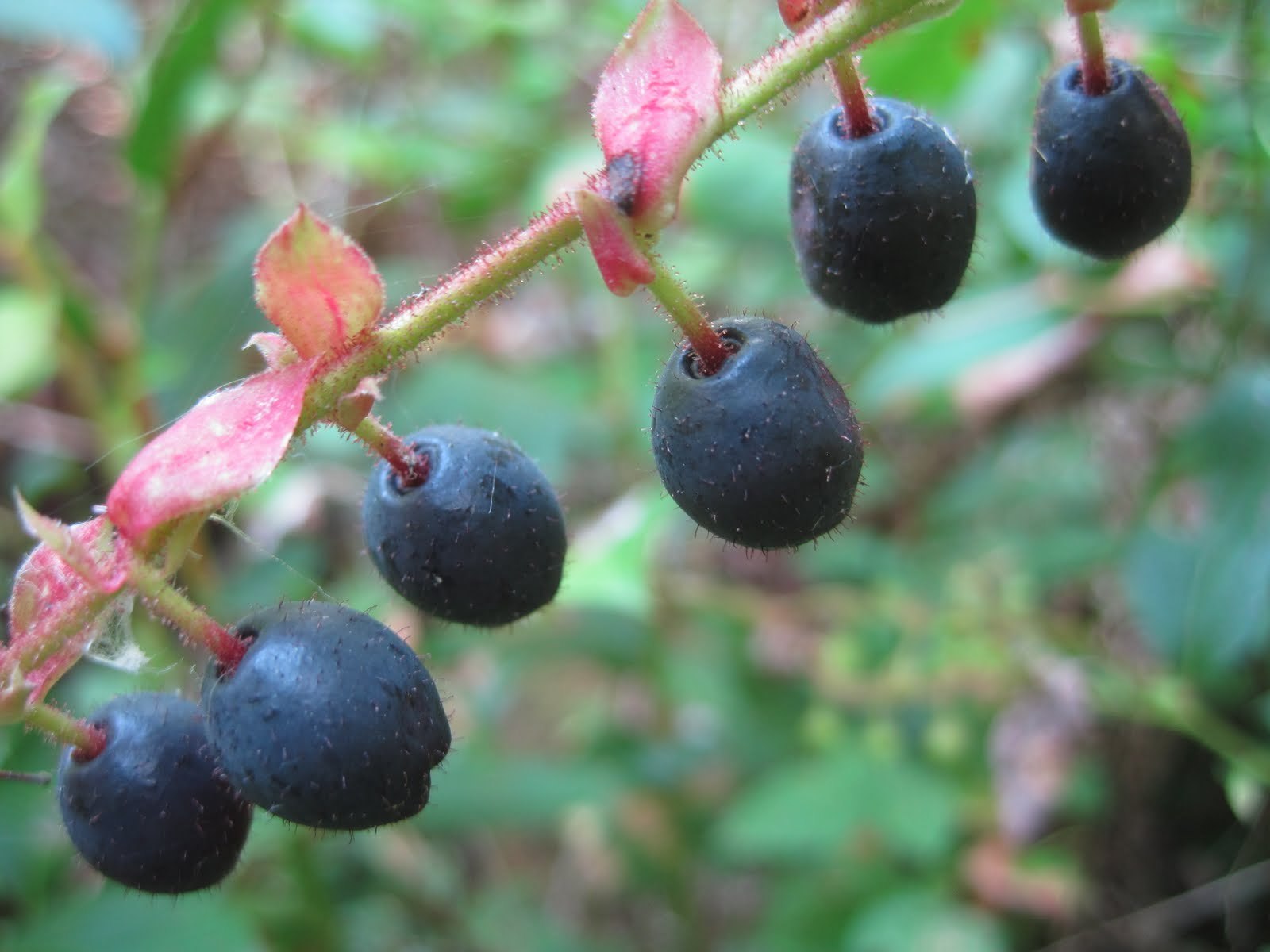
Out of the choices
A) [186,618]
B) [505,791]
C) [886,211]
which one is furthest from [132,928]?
[886,211]

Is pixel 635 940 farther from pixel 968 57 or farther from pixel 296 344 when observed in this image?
pixel 296 344

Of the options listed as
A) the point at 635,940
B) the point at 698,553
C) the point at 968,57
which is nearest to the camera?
the point at 968,57

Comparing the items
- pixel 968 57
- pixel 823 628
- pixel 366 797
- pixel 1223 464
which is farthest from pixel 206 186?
pixel 366 797

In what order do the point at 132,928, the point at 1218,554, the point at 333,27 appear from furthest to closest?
the point at 333,27 → the point at 1218,554 → the point at 132,928

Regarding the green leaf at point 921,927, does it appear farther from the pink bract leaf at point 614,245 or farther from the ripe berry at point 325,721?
the pink bract leaf at point 614,245

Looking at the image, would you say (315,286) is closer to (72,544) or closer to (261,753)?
(72,544)

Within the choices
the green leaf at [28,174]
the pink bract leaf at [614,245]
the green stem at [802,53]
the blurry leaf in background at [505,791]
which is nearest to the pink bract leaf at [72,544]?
the pink bract leaf at [614,245]

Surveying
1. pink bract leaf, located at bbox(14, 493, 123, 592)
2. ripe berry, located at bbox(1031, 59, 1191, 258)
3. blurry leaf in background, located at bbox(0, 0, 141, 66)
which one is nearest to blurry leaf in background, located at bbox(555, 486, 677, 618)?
ripe berry, located at bbox(1031, 59, 1191, 258)
